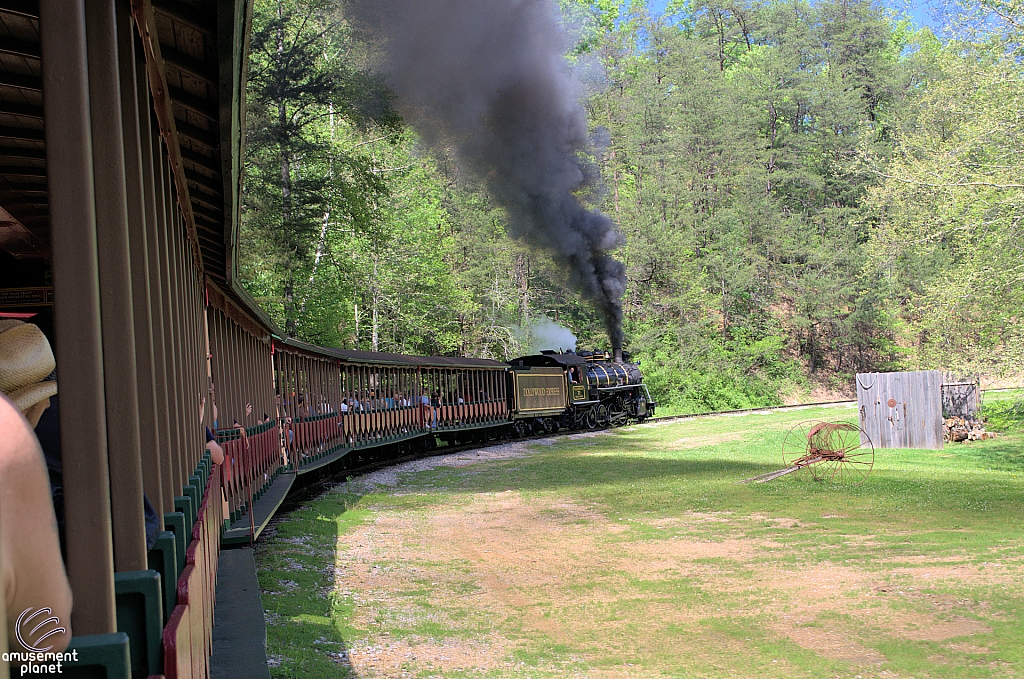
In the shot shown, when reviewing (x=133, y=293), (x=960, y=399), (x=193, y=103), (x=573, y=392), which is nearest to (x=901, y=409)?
(x=960, y=399)

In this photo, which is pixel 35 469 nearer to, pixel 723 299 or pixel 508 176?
pixel 508 176

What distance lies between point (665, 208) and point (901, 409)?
36.7 metres

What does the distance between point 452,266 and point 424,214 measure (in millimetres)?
A: 9551

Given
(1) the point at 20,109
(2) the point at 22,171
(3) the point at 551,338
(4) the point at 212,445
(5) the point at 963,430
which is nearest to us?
(1) the point at 20,109

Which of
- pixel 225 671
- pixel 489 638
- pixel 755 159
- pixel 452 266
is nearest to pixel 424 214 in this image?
pixel 452 266

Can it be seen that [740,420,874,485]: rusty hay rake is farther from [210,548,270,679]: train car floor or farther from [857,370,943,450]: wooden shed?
[210,548,270,679]: train car floor

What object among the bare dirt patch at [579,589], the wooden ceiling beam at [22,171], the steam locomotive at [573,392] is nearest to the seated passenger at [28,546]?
the wooden ceiling beam at [22,171]

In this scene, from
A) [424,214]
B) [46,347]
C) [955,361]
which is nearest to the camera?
[46,347]

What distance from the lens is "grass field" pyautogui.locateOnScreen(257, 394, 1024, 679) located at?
21.2 ft

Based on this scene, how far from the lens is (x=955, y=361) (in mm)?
19844

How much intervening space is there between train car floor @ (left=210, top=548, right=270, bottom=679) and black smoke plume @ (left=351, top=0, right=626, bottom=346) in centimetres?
2081

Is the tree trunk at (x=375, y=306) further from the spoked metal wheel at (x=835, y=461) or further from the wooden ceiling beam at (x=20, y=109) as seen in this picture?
the wooden ceiling beam at (x=20, y=109)

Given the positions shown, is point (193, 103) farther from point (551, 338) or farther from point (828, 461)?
point (551, 338)

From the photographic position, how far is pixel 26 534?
1531 mm
